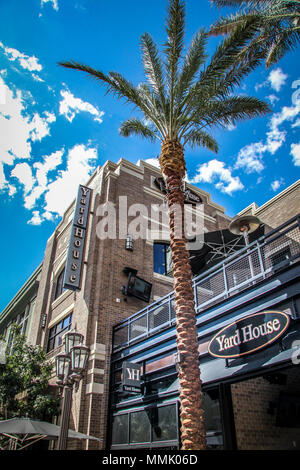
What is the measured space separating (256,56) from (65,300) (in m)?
14.2

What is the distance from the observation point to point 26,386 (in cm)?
1431

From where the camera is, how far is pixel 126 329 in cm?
1470

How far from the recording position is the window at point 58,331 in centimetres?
1771

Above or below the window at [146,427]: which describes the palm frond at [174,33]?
above

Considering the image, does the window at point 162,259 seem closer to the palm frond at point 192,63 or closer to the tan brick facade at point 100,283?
the tan brick facade at point 100,283

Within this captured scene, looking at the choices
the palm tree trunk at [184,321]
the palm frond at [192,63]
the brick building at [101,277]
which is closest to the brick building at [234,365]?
the brick building at [101,277]

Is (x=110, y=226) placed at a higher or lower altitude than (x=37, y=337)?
higher

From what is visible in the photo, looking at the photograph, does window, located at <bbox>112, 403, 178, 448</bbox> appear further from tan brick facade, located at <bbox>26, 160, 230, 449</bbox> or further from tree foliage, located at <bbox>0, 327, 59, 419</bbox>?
tree foliage, located at <bbox>0, 327, 59, 419</bbox>

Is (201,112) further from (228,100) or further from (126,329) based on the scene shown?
(126,329)

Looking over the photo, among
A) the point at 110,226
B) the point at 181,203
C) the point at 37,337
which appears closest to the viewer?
the point at 181,203

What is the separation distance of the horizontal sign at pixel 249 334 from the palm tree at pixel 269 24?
27.9ft

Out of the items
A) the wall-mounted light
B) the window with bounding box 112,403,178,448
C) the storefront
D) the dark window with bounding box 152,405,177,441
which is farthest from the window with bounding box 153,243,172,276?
the dark window with bounding box 152,405,177,441

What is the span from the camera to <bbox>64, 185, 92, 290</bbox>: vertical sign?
16297 mm
